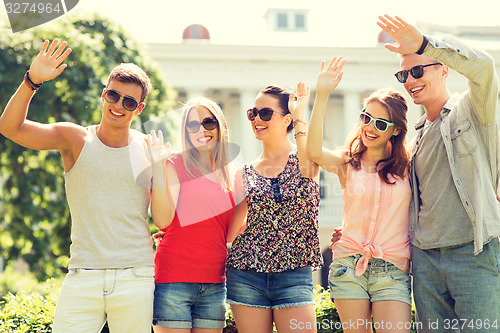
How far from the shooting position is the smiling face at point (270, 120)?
3.74 metres

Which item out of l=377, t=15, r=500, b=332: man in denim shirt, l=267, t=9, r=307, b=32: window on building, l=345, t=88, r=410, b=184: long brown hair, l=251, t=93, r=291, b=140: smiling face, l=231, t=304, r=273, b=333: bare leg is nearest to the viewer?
l=377, t=15, r=500, b=332: man in denim shirt

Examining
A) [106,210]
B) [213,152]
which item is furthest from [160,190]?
[213,152]

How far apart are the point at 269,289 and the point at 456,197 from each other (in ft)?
3.98

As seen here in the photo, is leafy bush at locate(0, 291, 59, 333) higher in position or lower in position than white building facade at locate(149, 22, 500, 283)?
lower

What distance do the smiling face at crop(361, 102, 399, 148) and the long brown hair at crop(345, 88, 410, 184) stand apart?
0.02 metres

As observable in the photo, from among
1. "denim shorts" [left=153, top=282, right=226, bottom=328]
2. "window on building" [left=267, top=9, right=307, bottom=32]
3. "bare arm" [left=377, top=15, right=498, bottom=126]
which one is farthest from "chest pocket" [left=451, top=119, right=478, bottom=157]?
"window on building" [left=267, top=9, right=307, bottom=32]

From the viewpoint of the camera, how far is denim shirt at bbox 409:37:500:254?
126 inches

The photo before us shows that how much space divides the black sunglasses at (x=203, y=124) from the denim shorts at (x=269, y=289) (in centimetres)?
90

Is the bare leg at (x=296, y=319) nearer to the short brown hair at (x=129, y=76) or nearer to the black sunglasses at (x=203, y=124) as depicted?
the black sunglasses at (x=203, y=124)

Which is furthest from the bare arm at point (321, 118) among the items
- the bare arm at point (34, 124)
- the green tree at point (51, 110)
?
the green tree at point (51, 110)

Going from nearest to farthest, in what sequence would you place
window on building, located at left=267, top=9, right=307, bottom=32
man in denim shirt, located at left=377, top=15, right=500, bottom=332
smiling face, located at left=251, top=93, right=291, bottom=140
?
1. man in denim shirt, located at left=377, top=15, right=500, bottom=332
2. smiling face, located at left=251, top=93, right=291, bottom=140
3. window on building, located at left=267, top=9, right=307, bottom=32

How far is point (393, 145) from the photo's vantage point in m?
3.66

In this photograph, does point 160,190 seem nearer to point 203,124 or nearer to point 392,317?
point 203,124

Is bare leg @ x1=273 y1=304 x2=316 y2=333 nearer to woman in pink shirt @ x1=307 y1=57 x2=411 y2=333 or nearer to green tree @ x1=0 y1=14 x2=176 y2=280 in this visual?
woman in pink shirt @ x1=307 y1=57 x2=411 y2=333
